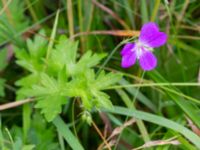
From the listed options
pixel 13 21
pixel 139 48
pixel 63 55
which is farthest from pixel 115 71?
pixel 13 21

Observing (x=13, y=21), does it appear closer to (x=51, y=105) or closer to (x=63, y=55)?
(x=63, y=55)

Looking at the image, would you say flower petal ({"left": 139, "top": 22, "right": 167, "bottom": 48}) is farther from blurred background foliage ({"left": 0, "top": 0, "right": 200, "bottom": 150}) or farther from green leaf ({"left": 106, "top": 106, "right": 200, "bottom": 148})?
green leaf ({"left": 106, "top": 106, "right": 200, "bottom": 148})

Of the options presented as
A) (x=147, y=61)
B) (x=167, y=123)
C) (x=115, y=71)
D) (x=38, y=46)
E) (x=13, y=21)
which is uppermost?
(x=13, y=21)

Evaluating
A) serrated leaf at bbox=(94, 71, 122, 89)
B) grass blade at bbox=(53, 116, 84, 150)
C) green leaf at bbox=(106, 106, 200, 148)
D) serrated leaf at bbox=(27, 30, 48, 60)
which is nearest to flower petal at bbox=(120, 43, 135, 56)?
serrated leaf at bbox=(94, 71, 122, 89)

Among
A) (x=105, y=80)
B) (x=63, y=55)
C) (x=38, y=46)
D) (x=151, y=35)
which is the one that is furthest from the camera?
(x=38, y=46)

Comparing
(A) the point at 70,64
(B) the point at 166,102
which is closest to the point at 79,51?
(A) the point at 70,64

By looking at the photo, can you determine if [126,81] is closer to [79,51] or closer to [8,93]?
[79,51]

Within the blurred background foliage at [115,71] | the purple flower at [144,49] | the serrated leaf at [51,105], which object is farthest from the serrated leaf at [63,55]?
the purple flower at [144,49]
